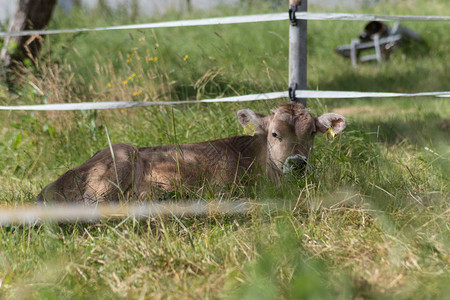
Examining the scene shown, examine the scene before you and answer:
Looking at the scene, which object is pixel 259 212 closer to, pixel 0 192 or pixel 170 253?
pixel 170 253

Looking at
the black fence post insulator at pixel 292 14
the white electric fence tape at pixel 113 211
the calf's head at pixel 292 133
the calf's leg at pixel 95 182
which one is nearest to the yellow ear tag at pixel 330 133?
the calf's head at pixel 292 133

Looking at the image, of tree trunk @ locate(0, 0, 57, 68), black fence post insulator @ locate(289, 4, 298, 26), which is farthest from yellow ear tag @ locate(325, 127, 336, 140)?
tree trunk @ locate(0, 0, 57, 68)

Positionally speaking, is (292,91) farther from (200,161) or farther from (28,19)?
(28,19)

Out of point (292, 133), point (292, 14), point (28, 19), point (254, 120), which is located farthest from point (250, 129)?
point (28, 19)

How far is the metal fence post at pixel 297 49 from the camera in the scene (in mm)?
4270

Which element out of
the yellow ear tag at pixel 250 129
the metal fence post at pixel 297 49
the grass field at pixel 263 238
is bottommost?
the grass field at pixel 263 238

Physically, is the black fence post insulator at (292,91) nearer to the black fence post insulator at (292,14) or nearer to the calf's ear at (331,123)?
the calf's ear at (331,123)

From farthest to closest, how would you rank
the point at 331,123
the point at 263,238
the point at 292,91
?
the point at 292,91 → the point at 331,123 → the point at 263,238

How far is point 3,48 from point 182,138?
13.0 feet

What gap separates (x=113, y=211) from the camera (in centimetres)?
331

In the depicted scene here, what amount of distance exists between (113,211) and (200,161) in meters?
1.12

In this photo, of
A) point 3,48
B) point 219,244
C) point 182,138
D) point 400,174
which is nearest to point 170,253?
point 219,244

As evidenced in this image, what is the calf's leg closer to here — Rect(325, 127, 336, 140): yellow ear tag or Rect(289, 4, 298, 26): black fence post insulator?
Rect(325, 127, 336, 140): yellow ear tag

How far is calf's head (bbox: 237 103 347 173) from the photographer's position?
4.01 meters
